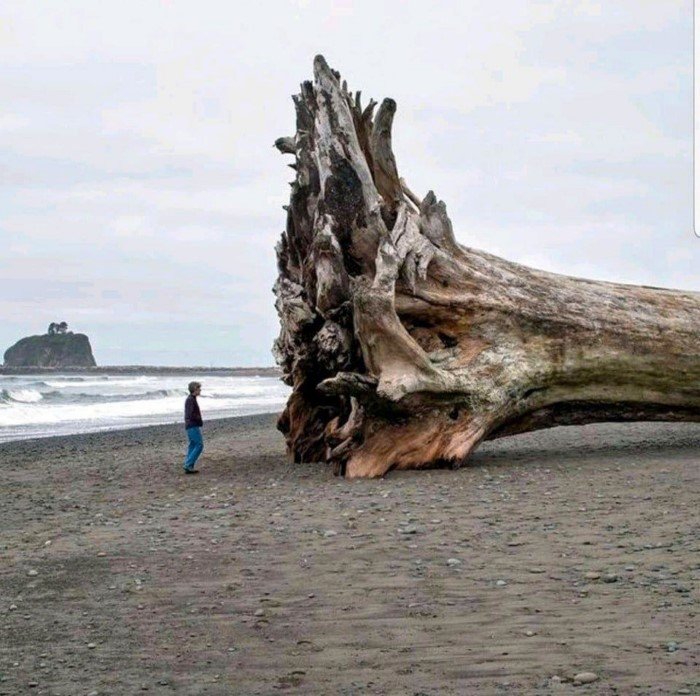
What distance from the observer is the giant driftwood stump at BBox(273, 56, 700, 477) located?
43.1 ft

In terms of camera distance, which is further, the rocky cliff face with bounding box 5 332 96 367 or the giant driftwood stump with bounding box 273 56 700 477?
the rocky cliff face with bounding box 5 332 96 367

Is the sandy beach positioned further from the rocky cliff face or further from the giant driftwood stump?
the rocky cliff face

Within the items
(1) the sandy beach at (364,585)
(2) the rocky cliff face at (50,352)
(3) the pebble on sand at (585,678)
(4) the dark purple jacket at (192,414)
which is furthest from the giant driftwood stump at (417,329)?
(2) the rocky cliff face at (50,352)

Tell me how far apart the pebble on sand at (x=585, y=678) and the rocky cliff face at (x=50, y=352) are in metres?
154

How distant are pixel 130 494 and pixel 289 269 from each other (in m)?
4.02

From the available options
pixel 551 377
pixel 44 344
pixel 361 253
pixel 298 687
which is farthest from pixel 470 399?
pixel 44 344

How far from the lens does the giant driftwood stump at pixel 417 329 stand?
1312cm

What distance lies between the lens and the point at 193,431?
583 inches

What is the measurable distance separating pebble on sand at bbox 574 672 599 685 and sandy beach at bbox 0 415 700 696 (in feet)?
0.14


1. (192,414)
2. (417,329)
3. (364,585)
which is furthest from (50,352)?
(364,585)

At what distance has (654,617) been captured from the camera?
6.12 metres

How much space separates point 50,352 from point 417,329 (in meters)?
147

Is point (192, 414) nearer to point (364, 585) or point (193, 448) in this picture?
point (193, 448)

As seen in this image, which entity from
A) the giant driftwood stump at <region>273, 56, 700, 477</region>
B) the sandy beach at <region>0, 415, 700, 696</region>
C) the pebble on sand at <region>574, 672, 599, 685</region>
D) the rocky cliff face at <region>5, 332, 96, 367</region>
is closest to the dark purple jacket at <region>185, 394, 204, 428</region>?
the giant driftwood stump at <region>273, 56, 700, 477</region>
